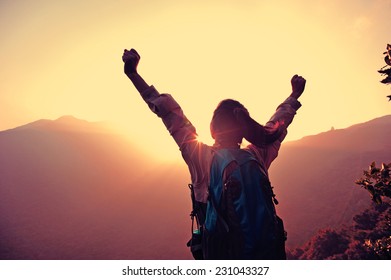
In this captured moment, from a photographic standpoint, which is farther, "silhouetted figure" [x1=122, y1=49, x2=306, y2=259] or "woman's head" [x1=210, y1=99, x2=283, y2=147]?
"woman's head" [x1=210, y1=99, x2=283, y2=147]

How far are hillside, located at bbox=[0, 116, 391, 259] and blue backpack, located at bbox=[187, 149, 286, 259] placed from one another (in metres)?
32.7

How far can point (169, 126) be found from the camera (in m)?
1.98

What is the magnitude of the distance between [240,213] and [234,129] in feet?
1.92

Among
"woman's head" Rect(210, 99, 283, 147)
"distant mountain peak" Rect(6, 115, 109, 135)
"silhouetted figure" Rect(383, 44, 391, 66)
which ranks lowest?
"woman's head" Rect(210, 99, 283, 147)

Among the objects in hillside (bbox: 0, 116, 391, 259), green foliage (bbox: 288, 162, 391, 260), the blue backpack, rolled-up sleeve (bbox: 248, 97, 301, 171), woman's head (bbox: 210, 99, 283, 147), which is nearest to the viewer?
the blue backpack

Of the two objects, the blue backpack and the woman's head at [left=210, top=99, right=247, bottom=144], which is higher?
the woman's head at [left=210, top=99, right=247, bottom=144]

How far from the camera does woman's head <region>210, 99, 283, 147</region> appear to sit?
1.90 metres

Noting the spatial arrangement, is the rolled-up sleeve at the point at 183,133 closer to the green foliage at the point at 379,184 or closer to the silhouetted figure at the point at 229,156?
the silhouetted figure at the point at 229,156

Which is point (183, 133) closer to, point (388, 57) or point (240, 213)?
point (240, 213)

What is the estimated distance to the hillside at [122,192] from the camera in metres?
36.6

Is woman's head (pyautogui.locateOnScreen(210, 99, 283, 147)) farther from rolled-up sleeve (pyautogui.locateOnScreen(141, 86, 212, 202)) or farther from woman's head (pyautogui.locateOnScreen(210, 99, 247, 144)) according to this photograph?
rolled-up sleeve (pyautogui.locateOnScreen(141, 86, 212, 202))

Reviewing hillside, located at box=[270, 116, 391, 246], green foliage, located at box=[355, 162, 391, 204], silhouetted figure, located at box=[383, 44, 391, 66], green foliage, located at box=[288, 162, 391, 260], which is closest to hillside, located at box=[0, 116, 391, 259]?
hillside, located at box=[270, 116, 391, 246]

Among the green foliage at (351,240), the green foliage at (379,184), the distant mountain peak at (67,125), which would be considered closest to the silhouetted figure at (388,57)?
the green foliage at (379,184)

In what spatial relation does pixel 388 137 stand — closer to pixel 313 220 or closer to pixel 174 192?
pixel 313 220
